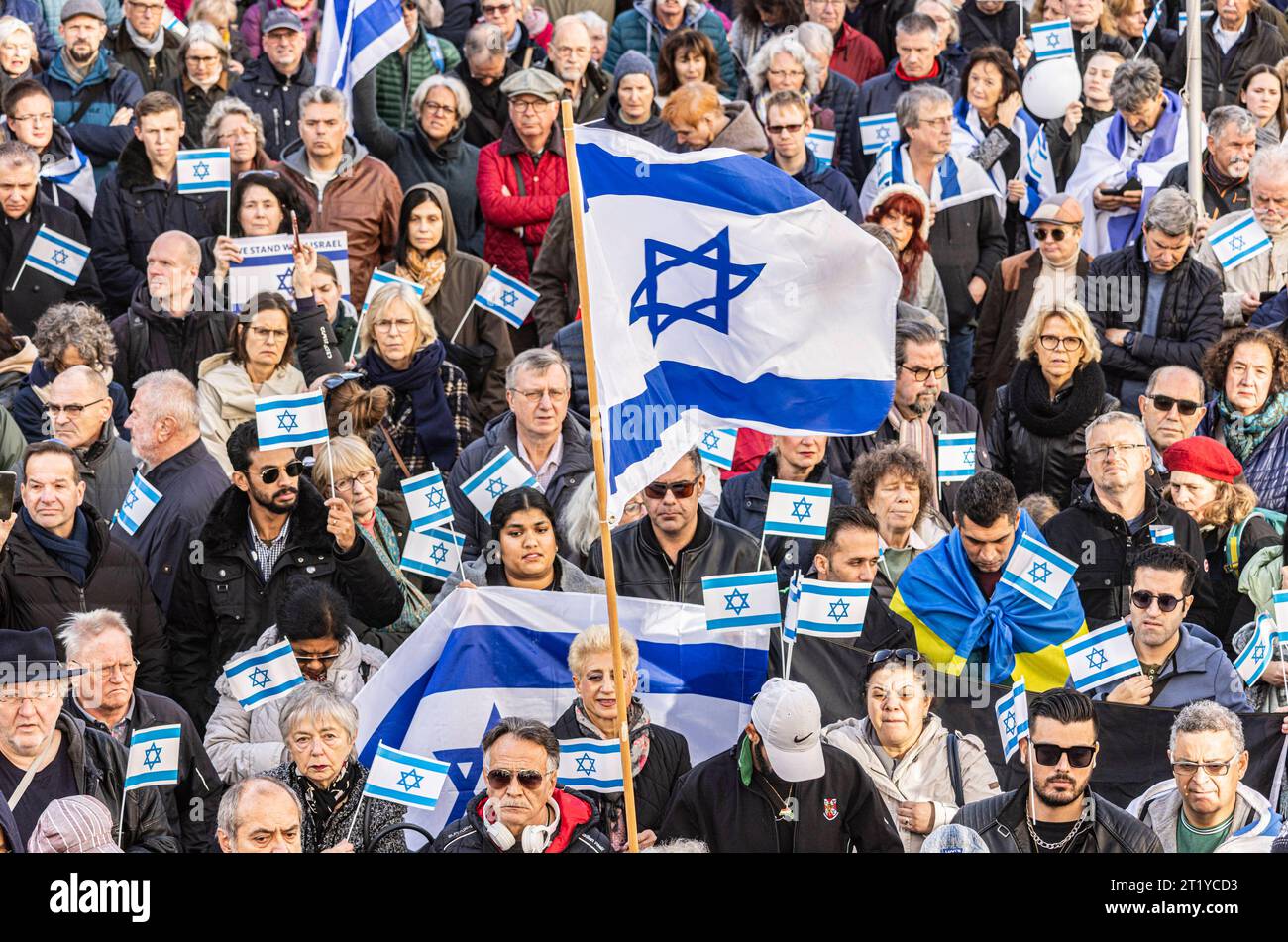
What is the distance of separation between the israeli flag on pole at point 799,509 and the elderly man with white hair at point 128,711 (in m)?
2.40

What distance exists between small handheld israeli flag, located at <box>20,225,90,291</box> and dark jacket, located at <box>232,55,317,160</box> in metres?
1.66

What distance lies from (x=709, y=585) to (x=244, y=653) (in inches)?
69.5

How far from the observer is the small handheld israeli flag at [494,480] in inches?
429

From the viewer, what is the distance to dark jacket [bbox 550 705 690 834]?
29.8 feet

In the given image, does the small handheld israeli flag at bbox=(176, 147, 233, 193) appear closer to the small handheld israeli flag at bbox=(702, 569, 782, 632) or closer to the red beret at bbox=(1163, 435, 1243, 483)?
the small handheld israeli flag at bbox=(702, 569, 782, 632)

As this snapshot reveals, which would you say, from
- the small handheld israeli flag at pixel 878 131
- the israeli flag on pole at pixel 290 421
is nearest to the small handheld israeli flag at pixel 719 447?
the israeli flag on pole at pixel 290 421

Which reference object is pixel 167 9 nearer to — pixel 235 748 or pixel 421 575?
pixel 421 575

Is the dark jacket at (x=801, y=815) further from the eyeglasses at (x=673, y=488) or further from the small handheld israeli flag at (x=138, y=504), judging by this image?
the small handheld israeli flag at (x=138, y=504)

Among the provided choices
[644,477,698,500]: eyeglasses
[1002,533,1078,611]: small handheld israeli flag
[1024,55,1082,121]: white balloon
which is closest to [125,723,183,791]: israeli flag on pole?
[644,477,698,500]: eyeglasses

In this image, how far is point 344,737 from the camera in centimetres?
917

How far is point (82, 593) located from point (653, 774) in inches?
99.8

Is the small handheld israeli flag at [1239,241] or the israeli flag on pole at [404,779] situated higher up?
the small handheld israeli flag at [1239,241]

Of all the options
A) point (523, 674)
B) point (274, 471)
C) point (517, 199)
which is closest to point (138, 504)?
point (274, 471)
